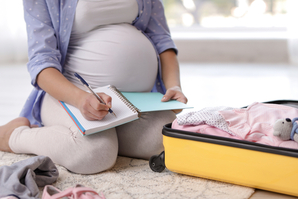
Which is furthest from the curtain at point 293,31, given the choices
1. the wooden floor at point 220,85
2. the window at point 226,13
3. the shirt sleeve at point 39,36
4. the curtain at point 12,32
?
the shirt sleeve at point 39,36

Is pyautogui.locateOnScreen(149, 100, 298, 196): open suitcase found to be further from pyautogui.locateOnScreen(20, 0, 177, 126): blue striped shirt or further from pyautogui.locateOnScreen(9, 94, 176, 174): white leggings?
pyautogui.locateOnScreen(20, 0, 177, 126): blue striped shirt

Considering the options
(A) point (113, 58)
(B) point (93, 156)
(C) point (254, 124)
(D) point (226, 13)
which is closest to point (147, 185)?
(B) point (93, 156)

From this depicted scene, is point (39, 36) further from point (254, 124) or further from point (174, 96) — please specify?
point (254, 124)

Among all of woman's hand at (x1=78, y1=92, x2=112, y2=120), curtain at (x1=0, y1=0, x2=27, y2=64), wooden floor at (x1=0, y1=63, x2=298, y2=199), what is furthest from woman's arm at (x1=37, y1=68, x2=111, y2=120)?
curtain at (x1=0, y1=0, x2=27, y2=64)

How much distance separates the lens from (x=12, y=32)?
2840 millimetres

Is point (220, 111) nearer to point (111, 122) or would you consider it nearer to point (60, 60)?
point (111, 122)

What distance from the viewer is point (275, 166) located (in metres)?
0.71

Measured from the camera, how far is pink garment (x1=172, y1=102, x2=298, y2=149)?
2.50 ft

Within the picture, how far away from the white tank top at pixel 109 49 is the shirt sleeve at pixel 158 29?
0.13m

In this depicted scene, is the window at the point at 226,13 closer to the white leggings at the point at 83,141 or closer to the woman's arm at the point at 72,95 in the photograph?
the white leggings at the point at 83,141

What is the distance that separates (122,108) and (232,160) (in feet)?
1.13

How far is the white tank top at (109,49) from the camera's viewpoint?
40.9 inches

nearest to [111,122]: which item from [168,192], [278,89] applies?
[168,192]

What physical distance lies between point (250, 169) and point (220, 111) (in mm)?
178
